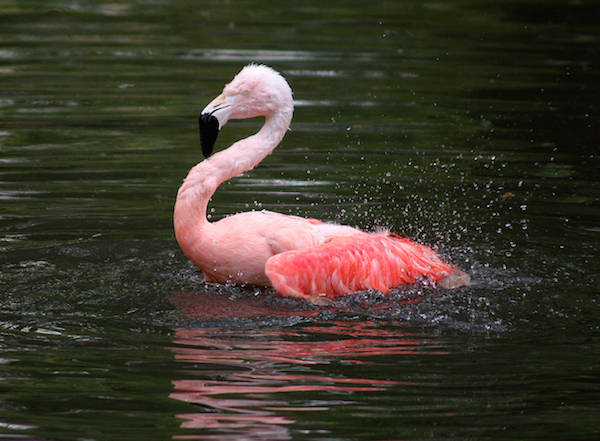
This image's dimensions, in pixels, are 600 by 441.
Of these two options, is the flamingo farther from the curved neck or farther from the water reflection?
the water reflection

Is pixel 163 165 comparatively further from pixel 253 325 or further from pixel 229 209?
pixel 253 325

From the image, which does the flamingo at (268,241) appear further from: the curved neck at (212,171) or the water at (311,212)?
the water at (311,212)

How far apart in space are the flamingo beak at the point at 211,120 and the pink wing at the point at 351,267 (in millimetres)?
888

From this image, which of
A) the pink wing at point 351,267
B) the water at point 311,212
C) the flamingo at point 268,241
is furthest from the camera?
the flamingo at point 268,241

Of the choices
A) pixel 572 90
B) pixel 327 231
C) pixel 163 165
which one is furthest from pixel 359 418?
pixel 572 90

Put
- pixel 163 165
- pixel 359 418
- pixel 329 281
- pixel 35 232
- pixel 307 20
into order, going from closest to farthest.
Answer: pixel 359 418 → pixel 329 281 → pixel 35 232 → pixel 163 165 → pixel 307 20

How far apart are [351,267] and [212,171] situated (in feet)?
3.66

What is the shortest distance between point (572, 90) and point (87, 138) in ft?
18.9

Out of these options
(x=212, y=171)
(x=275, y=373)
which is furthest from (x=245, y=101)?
(x=275, y=373)

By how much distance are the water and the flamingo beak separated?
3.25 feet

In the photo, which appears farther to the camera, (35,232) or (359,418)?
(35,232)

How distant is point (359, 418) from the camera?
5098mm

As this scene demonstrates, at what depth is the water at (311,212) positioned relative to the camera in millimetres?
5312

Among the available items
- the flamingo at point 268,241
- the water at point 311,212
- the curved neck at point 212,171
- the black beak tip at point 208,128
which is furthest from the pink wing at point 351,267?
the black beak tip at point 208,128
